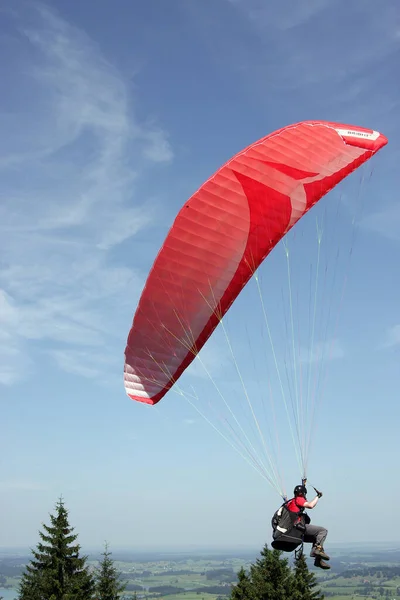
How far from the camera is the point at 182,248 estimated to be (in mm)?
11992

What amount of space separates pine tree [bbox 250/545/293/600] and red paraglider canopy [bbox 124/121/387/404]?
18059 millimetres

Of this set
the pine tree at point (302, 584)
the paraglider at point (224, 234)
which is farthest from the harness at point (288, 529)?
the pine tree at point (302, 584)

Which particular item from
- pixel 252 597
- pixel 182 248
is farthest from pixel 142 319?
pixel 252 597

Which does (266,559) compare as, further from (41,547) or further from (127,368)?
(127,368)

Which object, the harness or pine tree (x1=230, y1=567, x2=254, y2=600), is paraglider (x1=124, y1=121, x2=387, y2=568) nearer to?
the harness

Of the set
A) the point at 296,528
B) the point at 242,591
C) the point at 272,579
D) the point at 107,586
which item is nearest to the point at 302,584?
the point at 272,579

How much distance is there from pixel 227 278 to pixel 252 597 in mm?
19130

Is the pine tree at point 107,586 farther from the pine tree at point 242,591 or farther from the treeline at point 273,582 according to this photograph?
the treeline at point 273,582

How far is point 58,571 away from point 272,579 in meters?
10.7

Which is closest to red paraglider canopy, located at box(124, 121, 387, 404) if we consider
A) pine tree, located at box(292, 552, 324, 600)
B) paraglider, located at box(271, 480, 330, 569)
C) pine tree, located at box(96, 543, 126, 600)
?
paraglider, located at box(271, 480, 330, 569)

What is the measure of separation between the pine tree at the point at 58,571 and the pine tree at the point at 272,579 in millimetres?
8353

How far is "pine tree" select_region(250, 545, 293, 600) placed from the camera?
1088 inches

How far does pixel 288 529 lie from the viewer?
1021 centimetres

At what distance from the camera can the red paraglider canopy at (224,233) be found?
469 inches
